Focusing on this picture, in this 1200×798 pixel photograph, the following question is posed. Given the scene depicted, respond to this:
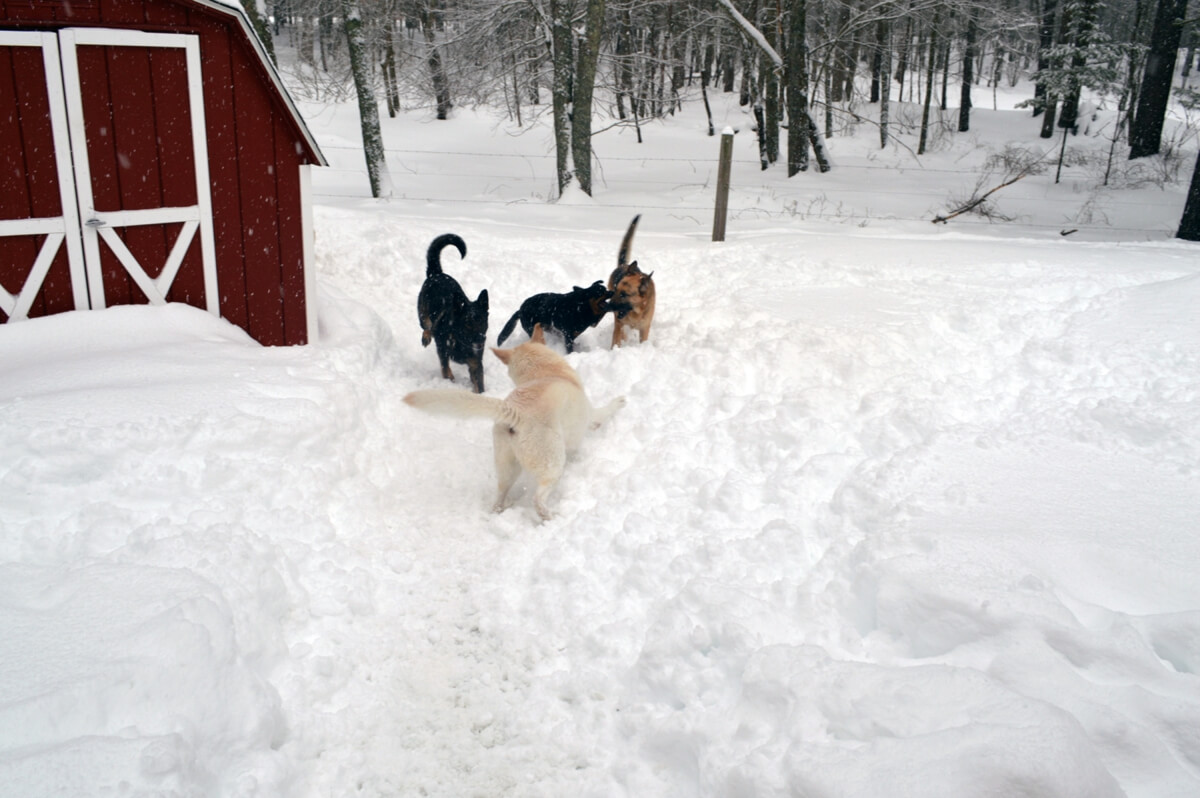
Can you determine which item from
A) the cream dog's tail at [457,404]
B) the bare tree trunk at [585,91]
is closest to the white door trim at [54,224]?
the cream dog's tail at [457,404]

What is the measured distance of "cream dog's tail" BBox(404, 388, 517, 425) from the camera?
404cm

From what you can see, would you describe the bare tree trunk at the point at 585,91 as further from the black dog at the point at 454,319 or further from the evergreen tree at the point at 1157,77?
the evergreen tree at the point at 1157,77

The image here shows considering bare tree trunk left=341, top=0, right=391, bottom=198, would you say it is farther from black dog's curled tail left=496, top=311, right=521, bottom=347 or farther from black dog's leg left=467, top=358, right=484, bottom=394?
black dog's leg left=467, top=358, right=484, bottom=394

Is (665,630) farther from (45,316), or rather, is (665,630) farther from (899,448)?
(45,316)

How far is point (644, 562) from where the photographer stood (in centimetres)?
415

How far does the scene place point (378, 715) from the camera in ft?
10.6

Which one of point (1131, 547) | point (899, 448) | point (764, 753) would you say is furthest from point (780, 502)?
point (764, 753)

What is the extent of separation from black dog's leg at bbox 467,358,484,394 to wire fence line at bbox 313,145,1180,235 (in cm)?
732

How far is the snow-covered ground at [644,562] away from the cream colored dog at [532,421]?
10.3 inches

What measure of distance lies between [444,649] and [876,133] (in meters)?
30.8

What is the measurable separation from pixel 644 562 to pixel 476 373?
2969mm

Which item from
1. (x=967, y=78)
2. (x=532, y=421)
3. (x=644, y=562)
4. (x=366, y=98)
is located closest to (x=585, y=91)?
(x=366, y=98)

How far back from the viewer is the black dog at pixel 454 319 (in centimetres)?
642

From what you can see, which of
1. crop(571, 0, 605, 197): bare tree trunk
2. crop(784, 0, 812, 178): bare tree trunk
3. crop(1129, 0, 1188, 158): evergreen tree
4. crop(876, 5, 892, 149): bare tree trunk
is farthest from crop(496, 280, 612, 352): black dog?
crop(876, 5, 892, 149): bare tree trunk
